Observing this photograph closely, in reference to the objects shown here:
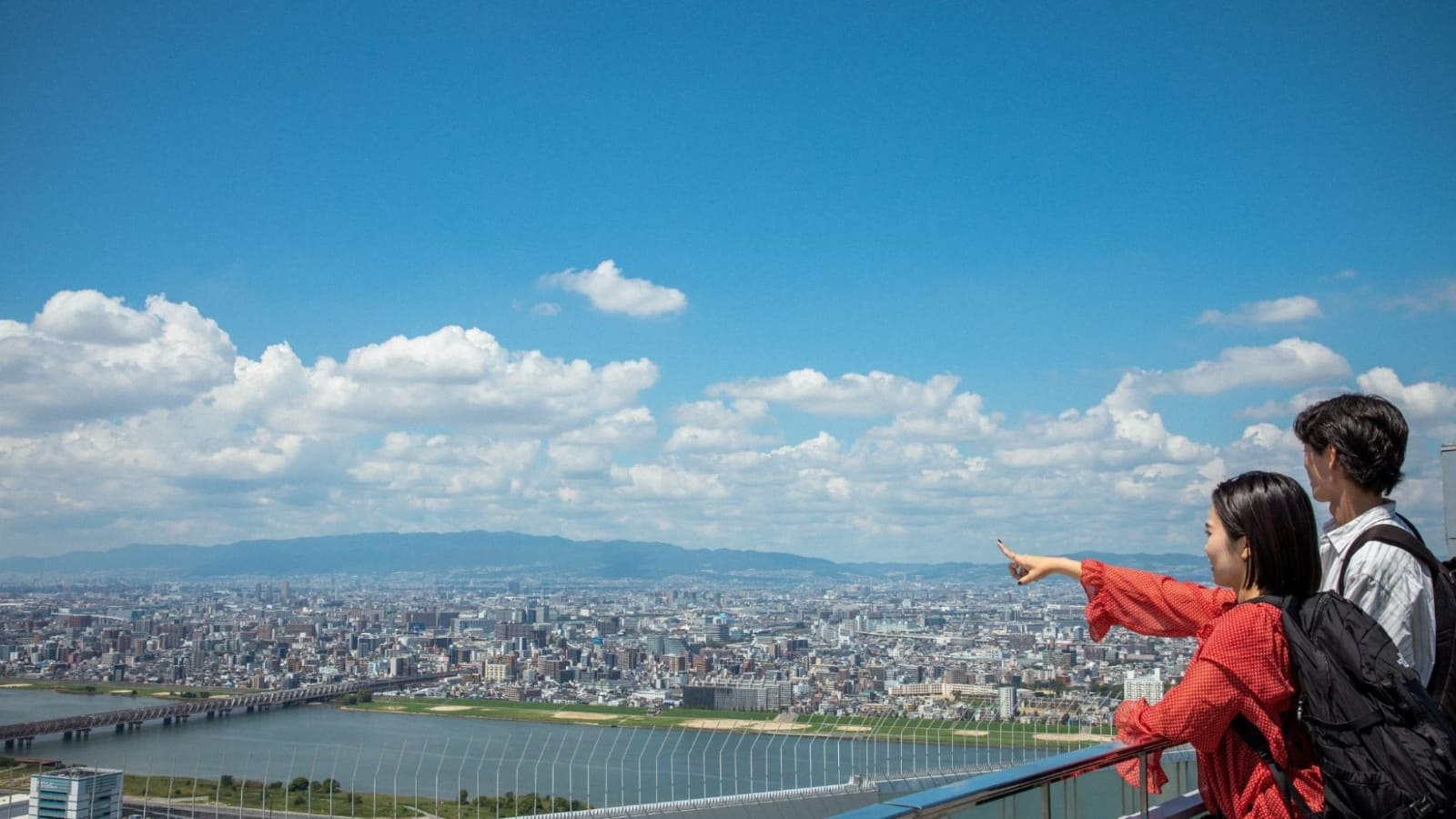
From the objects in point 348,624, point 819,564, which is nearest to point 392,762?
point 348,624

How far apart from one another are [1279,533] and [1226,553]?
0.10 metres

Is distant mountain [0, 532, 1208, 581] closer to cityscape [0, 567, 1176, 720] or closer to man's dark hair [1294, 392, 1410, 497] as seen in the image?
cityscape [0, 567, 1176, 720]

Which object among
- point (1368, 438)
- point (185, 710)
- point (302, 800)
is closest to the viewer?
point (1368, 438)

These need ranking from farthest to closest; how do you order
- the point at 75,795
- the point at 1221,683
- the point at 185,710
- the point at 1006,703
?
the point at 185,710 < the point at 1006,703 < the point at 75,795 < the point at 1221,683

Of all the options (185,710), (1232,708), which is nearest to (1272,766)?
(1232,708)

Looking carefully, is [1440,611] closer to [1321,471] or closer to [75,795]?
[1321,471]

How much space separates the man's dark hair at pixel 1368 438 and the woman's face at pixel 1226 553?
28cm

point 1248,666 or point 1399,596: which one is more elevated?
point 1399,596

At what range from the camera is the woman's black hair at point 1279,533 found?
1.67 metres

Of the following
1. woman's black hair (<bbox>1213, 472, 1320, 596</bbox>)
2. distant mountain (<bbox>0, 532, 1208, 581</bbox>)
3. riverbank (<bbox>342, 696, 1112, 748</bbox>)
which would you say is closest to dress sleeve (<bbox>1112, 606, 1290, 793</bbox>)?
woman's black hair (<bbox>1213, 472, 1320, 596</bbox>)

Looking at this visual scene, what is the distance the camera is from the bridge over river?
788 inches

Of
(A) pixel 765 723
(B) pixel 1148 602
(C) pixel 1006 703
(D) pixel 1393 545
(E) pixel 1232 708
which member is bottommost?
(A) pixel 765 723

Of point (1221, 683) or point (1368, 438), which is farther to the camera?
point (1368, 438)

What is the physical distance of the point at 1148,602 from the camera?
198 cm
